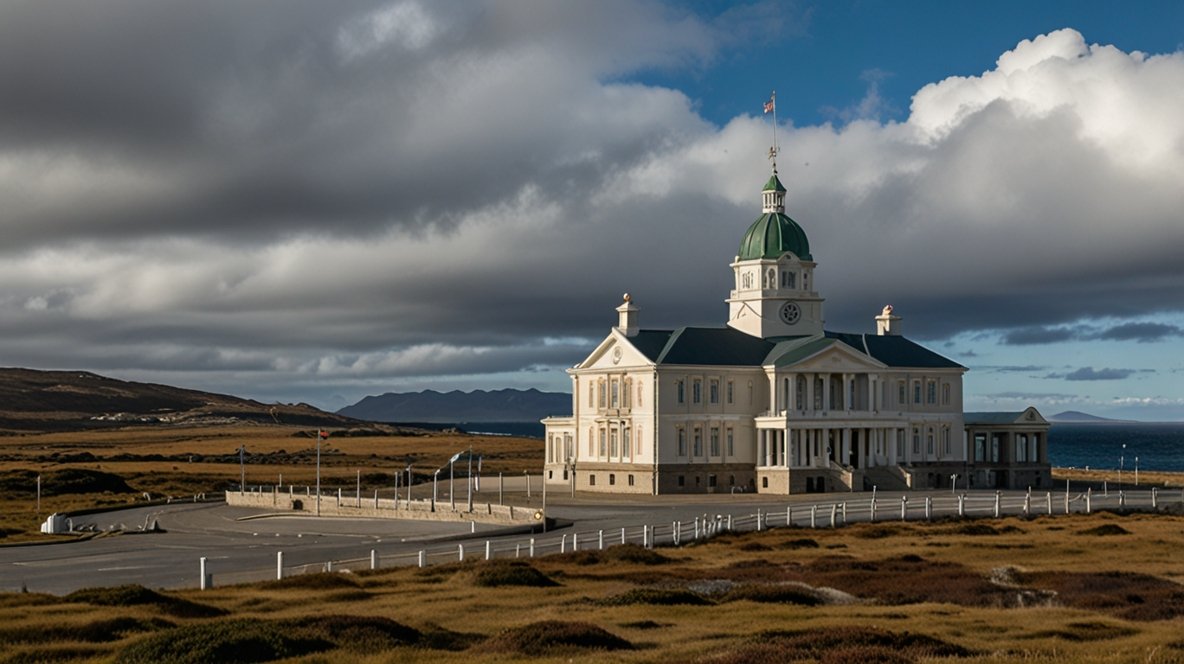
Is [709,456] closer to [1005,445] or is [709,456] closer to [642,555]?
[1005,445]

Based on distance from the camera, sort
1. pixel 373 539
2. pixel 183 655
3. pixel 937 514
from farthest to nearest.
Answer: pixel 937 514 → pixel 373 539 → pixel 183 655

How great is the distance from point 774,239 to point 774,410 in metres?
15.3

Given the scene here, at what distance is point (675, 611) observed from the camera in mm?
35906

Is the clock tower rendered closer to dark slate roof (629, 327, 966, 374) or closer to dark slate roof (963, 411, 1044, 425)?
dark slate roof (629, 327, 966, 374)

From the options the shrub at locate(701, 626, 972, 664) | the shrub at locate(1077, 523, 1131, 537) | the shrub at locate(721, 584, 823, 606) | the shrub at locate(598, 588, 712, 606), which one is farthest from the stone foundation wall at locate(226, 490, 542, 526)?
the shrub at locate(701, 626, 972, 664)

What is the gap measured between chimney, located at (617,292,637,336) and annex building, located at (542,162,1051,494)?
10cm

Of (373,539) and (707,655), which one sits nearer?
(707,655)

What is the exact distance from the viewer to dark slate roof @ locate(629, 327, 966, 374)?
105000mm

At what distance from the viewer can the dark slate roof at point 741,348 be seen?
105000 mm

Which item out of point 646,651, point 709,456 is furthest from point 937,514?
point 646,651

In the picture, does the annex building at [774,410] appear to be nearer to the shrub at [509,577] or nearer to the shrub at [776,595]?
the shrub at [509,577]

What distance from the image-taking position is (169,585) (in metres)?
47.4

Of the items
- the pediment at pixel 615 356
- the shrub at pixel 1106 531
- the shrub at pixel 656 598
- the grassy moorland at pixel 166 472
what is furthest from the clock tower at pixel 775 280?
the shrub at pixel 656 598

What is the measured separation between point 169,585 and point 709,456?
6066 cm
